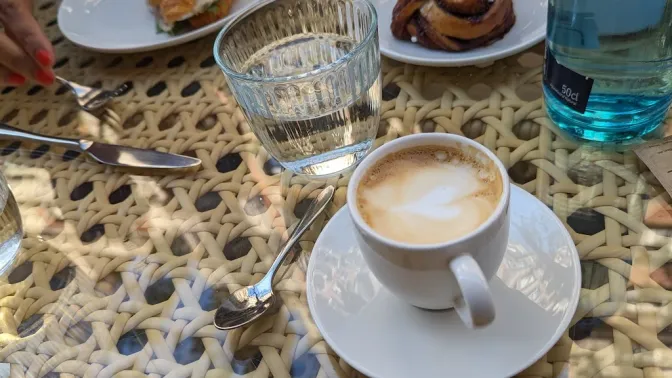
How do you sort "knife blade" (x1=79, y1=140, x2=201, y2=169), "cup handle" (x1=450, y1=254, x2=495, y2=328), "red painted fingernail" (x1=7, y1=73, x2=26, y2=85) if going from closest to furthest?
"cup handle" (x1=450, y1=254, x2=495, y2=328)
"knife blade" (x1=79, y1=140, x2=201, y2=169)
"red painted fingernail" (x1=7, y1=73, x2=26, y2=85)

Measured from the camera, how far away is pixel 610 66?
53cm

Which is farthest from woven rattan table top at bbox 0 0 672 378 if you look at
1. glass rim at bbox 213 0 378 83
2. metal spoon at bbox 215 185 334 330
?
glass rim at bbox 213 0 378 83

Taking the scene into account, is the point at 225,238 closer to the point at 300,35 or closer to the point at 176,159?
the point at 176,159

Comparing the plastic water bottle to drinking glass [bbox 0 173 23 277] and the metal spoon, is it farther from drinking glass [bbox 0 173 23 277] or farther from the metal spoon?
drinking glass [bbox 0 173 23 277]

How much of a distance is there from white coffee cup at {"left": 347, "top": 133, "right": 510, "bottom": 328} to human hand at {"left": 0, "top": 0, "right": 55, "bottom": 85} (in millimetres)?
473

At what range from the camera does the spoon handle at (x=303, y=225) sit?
19.6 inches

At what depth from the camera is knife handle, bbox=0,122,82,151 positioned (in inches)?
26.5

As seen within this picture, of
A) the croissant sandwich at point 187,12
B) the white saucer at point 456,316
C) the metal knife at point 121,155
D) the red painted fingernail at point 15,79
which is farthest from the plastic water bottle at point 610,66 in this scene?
the red painted fingernail at point 15,79

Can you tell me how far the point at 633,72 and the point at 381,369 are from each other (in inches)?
13.3

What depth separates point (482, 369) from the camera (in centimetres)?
39

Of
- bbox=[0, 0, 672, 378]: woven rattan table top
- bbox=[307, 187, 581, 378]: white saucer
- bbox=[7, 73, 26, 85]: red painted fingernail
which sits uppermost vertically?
bbox=[7, 73, 26, 85]: red painted fingernail

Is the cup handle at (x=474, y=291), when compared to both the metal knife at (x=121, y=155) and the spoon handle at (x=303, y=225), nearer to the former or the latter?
the spoon handle at (x=303, y=225)

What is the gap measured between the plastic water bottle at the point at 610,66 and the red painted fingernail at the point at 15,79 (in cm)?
61

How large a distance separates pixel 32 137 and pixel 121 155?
0.42ft
